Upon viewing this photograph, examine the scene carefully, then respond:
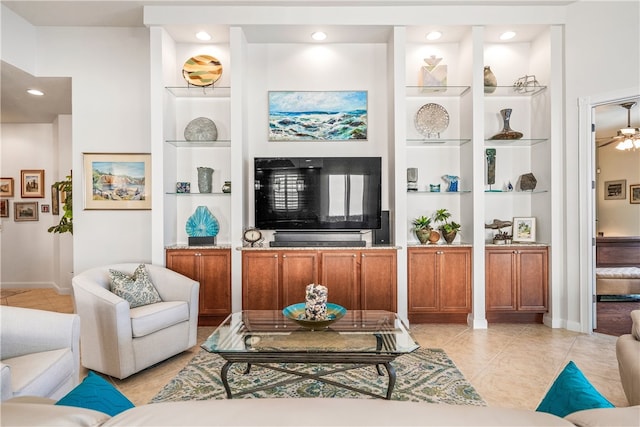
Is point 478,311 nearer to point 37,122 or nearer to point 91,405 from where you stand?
point 91,405

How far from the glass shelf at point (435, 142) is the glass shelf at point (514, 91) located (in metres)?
0.66

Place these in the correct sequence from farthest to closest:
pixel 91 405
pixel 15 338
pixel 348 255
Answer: pixel 348 255, pixel 15 338, pixel 91 405

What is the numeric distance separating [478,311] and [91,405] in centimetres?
379

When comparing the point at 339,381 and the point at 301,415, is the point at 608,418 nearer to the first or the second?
the point at 301,415

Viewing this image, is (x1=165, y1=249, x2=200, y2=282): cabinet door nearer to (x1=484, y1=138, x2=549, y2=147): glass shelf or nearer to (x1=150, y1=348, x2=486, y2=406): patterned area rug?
(x1=150, y1=348, x2=486, y2=406): patterned area rug

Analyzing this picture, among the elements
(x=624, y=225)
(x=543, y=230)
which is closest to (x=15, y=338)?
(x=543, y=230)

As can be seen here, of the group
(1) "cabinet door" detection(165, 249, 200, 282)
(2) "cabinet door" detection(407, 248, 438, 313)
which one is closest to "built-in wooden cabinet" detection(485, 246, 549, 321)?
(2) "cabinet door" detection(407, 248, 438, 313)

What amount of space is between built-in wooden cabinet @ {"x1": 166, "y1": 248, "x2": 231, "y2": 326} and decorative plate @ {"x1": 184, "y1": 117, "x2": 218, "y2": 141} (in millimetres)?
1304

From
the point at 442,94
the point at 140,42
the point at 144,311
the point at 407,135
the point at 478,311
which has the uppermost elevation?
the point at 140,42

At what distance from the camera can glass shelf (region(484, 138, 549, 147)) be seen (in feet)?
13.5

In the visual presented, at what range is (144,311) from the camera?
278 cm

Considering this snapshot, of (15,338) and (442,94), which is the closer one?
(15,338)

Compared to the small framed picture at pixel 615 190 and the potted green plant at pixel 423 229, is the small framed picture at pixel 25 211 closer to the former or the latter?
the potted green plant at pixel 423 229

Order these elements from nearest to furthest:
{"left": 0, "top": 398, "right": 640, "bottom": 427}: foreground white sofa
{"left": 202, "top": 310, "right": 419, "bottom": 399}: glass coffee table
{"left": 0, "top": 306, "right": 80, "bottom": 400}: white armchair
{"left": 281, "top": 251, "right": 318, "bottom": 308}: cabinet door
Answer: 1. {"left": 0, "top": 398, "right": 640, "bottom": 427}: foreground white sofa
2. {"left": 0, "top": 306, "right": 80, "bottom": 400}: white armchair
3. {"left": 202, "top": 310, "right": 419, "bottom": 399}: glass coffee table
4. {"left": 281, "top": 251, "right": 318, "bottom": 308}: cabinet door
